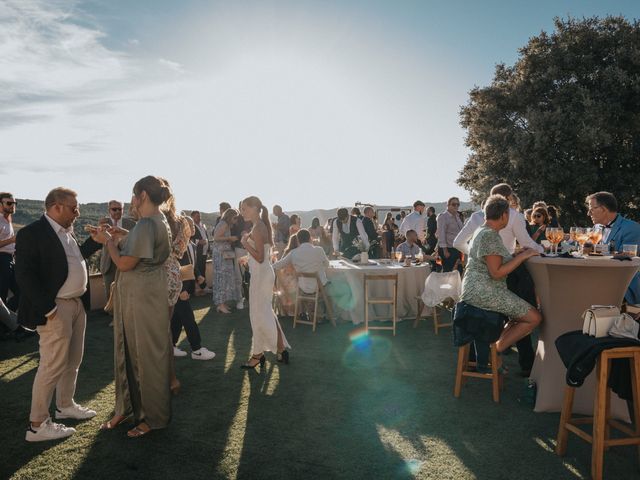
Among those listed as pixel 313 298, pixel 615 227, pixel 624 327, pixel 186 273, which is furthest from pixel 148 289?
pixel 615 227

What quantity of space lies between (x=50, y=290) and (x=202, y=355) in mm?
2382

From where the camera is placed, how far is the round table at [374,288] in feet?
22.6

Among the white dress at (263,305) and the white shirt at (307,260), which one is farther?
the white shirt at (307,260)

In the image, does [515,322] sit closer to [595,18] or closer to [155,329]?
[155,329]

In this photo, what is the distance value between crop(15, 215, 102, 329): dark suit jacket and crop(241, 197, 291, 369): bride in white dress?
178 centimetres

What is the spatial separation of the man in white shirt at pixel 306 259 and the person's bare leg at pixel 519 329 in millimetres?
3191

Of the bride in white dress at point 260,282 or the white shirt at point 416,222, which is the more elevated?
the white shirt at point 416,222

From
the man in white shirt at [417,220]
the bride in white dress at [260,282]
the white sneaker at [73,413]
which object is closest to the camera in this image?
the white sneaker at [73,413]

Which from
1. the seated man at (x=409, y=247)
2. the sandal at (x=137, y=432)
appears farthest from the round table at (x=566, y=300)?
the seated man at (x=409, y=247)

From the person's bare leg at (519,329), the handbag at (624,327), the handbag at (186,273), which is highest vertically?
the handbag at (186,273)

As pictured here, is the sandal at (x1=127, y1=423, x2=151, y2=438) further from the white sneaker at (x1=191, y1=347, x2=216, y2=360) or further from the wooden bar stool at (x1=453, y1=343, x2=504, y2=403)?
the wooden bar stool at (x1=453, y1=343, x2=504, y2=403)

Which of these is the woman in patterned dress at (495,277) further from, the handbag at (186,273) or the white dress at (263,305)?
the handbag at (186,273)

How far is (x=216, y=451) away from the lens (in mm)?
3037

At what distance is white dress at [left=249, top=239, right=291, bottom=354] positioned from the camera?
4.68 m
